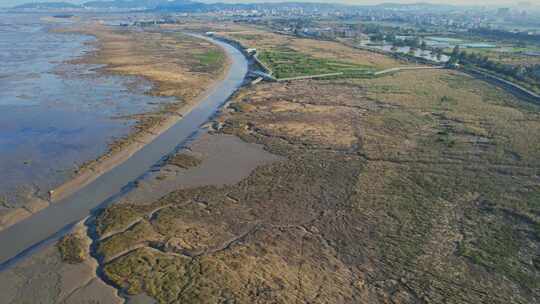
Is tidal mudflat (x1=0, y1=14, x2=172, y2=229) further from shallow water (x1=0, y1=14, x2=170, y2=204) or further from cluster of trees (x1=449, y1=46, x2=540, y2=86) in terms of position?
cluster of trees (x1=449, y1=46, x2=540, y2=86)

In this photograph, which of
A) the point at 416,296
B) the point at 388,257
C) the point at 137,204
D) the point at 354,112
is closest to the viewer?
the point at 416,296

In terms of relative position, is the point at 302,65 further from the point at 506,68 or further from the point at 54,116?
the point at 54,116

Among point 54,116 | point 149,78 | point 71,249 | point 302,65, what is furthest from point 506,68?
point 71,249

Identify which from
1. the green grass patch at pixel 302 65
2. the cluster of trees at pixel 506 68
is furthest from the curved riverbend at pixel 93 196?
the cluster of trees at pixel 506 68

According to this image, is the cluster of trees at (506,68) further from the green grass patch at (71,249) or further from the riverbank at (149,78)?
the green grass patch at (71,249)

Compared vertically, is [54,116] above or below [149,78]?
below

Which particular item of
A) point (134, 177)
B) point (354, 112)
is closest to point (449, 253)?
point (134, 177)

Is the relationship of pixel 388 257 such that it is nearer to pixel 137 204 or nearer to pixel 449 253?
pixel 449 253
